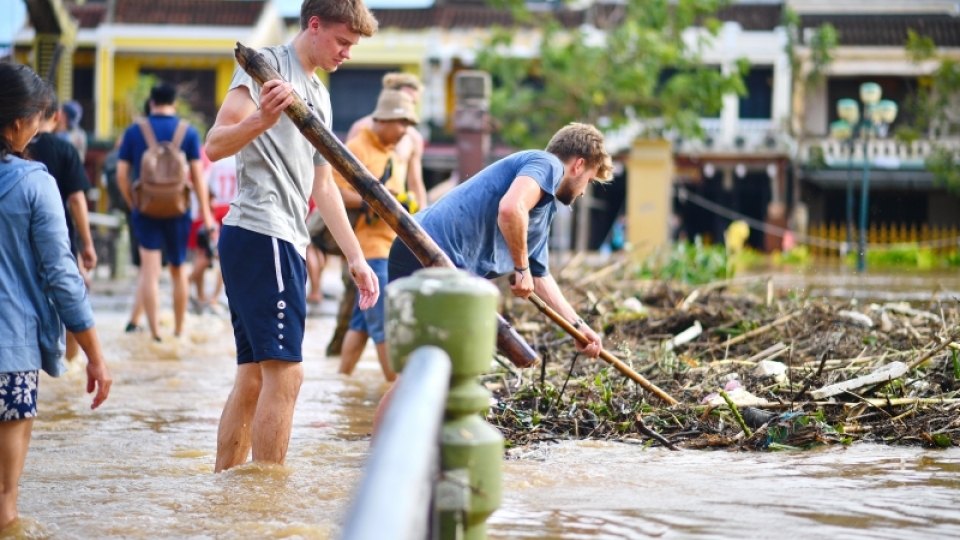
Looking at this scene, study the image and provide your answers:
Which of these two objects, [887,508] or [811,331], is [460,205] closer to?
[887,508]

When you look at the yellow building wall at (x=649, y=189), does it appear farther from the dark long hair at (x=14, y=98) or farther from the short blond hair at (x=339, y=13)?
the dark long hair at (x=14, y=98)

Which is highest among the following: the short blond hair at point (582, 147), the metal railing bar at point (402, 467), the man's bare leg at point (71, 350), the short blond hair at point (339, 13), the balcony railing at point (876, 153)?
the balcony railing at point (876, 153)

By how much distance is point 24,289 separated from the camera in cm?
369

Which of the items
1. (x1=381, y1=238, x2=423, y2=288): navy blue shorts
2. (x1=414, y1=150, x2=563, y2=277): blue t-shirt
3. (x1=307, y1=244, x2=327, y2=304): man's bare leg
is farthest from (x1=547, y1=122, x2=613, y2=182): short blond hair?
(x1=307, y1=244, x2=327, y2=304): man's bare leg

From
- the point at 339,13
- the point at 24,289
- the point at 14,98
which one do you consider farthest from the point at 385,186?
the point at 24,289

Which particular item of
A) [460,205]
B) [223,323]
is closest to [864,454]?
[460,205]

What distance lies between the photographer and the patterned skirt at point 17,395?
360cm

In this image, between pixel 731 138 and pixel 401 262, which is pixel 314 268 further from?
pixel 731 138

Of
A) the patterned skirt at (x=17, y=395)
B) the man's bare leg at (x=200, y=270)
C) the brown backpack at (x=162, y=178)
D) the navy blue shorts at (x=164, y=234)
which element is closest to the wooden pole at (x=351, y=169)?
the patterned skirt at (x=17, y=395)

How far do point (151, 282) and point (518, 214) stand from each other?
16.1 ft

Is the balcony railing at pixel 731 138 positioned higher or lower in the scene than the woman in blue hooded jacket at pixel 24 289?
higher

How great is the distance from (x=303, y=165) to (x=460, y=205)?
3.12ft

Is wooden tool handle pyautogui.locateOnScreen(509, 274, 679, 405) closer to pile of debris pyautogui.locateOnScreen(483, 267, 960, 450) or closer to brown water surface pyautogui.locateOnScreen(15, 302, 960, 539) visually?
pile of debris pyautogui.locateOnScreen(483, 267, 960, 450)

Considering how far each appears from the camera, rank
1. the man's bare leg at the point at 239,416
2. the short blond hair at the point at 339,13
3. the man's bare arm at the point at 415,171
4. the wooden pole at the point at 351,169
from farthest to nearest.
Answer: the man's bare arm at the point at 415,171
the man's bare leg at the point at 239,416
the short blond hair at the point at 339,13
the wooden pole at the point at 351,169
